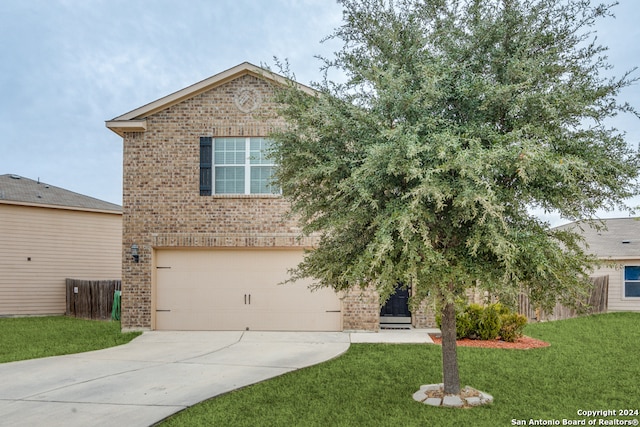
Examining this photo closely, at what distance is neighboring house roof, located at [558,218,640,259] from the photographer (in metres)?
21.2

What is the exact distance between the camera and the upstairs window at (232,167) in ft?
44.2

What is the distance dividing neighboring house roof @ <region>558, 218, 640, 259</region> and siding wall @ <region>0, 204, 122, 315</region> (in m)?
18.5

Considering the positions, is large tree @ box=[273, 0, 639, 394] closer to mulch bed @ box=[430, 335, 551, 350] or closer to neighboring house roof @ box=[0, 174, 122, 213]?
mulch bed @ box=[430, 335, 551, 350]

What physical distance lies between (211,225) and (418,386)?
24.2 feet

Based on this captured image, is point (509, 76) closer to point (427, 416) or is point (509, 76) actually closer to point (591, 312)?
point (427, 416)

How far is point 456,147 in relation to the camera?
5.38 meters

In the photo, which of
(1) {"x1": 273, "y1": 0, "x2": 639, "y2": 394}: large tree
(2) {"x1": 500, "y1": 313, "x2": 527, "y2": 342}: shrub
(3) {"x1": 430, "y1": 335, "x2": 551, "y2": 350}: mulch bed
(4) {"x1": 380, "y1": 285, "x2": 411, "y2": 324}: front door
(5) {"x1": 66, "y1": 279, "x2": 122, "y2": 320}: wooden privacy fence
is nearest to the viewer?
(1) {"x1": 273, "y1": 0, "x2": 639, "y2": 394}: large tree

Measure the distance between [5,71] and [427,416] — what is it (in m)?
22.9

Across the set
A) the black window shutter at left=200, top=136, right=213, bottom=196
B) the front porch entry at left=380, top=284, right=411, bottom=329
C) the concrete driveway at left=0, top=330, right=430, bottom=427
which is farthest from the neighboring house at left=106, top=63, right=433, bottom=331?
the front porch entry at left=380, top=284, right=411, bottom=329

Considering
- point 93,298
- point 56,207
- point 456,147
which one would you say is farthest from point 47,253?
point 456,147

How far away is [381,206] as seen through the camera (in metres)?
6.18

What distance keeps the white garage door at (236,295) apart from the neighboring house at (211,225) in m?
0.03

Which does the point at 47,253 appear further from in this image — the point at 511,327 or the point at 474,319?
the point at 511,327

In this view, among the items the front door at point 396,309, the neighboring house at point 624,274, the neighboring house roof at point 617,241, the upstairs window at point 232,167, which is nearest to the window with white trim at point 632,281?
the neighboring house at point 624,274
